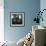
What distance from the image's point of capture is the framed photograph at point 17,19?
5.93 meters

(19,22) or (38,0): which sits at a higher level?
(38,0)

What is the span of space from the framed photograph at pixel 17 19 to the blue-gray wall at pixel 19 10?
0.13m

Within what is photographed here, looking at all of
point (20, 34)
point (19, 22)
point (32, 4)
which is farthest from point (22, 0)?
point (20, 34)

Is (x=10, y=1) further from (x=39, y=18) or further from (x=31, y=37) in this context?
(x=31, y=37)

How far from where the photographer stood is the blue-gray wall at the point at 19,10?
5.90 metres

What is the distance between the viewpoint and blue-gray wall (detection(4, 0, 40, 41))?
590 centimetres

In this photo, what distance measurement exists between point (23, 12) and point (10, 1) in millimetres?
720

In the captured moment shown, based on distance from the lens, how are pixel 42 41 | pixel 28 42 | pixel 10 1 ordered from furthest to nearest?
pixel 10 1 → pixel 28 42 → pixel 42 41

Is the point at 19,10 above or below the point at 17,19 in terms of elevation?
above

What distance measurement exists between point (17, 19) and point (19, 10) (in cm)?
39

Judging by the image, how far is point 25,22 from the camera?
19.6 feet

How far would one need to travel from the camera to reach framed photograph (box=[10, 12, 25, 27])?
19.5ft

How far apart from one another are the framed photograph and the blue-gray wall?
0.42ft

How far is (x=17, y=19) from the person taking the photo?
5.97 m
